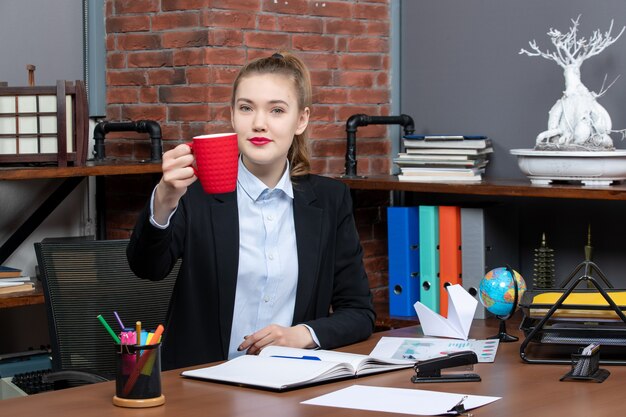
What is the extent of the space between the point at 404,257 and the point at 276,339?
4.49ft

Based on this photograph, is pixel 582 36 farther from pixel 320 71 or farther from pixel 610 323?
pixel 610 323

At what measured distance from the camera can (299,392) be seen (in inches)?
70.1

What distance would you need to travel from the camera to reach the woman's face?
93.1 inches

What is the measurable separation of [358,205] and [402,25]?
0.72m

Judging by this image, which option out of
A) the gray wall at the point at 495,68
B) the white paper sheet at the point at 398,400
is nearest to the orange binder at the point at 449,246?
the gray wall at the point at 495,68

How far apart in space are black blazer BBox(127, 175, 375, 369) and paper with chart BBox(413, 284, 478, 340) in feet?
0.54

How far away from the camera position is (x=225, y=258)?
2.39 m

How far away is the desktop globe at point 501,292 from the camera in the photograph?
228 cm

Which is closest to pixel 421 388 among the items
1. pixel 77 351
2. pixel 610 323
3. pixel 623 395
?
pixel 623 395

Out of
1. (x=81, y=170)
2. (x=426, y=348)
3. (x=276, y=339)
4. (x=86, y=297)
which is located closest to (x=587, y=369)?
(x=426, y=348)

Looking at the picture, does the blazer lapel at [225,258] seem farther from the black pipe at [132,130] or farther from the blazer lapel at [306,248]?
the black pipe at [132,130]

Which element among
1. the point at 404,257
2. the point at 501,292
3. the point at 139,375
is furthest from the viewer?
the point at 404,257

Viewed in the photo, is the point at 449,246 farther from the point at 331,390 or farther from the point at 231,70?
the point at 331,390

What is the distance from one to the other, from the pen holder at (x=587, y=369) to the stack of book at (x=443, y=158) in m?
1.51
